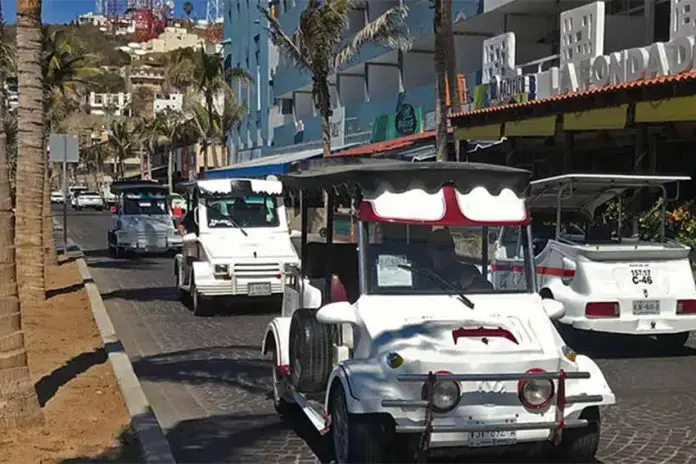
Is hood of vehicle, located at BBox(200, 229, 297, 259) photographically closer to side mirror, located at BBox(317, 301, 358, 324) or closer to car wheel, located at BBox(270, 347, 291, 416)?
car wheel, located at BBox(270, 347, 291, 416)

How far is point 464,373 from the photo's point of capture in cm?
543

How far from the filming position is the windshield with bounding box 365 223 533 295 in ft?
20.2

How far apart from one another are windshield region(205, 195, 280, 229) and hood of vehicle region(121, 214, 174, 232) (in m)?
10.3

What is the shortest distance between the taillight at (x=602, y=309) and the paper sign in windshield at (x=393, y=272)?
4.55m

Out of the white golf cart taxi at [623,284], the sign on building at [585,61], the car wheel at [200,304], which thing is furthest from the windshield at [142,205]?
the white golf cart taxi at [623,284]

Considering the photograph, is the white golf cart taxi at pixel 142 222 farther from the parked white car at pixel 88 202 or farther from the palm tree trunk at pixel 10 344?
the parked white car at pixel 88 202

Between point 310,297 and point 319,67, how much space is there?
21261 mm

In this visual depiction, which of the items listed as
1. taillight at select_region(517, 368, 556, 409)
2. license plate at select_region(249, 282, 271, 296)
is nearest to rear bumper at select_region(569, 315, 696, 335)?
taillight at select_region(517, 368, 556, 409)

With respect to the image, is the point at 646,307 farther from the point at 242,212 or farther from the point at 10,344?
the point at 242,212

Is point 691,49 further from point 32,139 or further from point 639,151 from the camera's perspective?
point 32,139

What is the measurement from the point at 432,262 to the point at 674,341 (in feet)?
20.0

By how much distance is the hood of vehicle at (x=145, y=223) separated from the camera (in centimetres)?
2484

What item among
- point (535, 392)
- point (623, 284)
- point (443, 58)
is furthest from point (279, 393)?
point (443, 58)

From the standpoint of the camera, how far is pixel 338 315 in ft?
19.4
